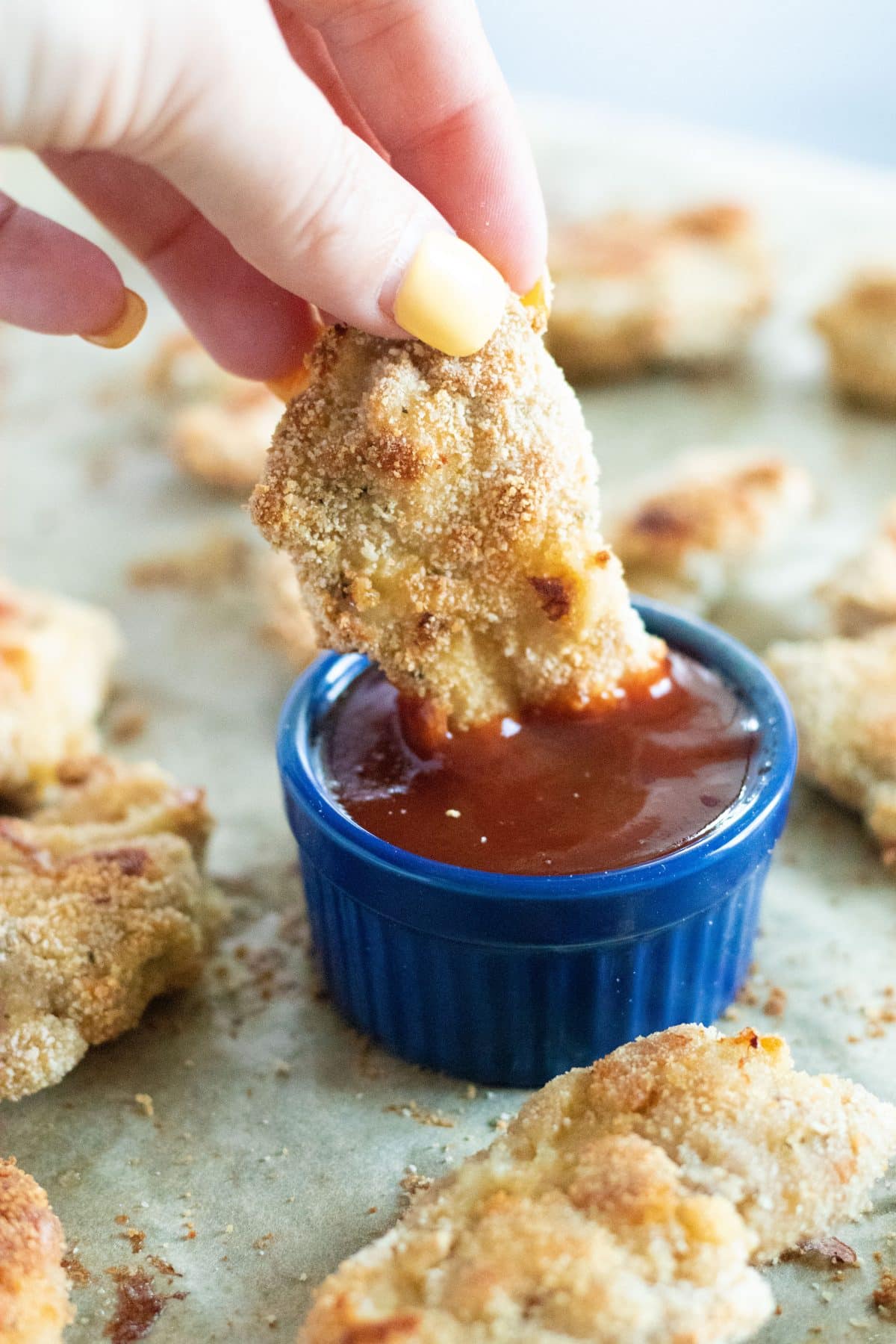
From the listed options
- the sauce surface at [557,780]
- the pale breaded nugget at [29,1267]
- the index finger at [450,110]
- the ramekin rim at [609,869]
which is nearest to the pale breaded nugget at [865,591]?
the ramekin rim at [609,869]

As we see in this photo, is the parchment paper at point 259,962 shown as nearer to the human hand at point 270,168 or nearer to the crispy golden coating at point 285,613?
the crispy golden coating at point 285,613

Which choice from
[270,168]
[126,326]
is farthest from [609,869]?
[126,326]

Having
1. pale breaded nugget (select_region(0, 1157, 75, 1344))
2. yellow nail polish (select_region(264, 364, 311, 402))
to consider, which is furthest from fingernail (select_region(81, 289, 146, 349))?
pale breaded nugget (select_region(0, 1157, 75, 1344))

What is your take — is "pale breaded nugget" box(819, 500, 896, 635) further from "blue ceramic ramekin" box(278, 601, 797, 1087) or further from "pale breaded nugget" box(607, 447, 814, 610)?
"blue ceramic ramekin" box(278, 601, 797, 1087)

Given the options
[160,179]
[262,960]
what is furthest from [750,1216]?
[160,179]

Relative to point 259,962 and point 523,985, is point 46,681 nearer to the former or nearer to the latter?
point 259,962

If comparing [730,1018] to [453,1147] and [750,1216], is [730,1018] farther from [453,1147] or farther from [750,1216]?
[750,1216]
